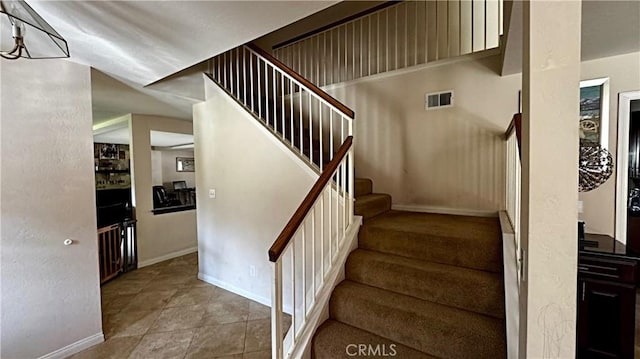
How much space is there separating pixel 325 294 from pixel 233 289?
73.7 inches

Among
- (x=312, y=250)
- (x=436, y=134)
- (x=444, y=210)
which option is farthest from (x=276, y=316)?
(x=436, y=134)

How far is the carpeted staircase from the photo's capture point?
66.1 inches

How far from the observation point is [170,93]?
3.66 metres

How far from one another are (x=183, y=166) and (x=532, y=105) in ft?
29.3

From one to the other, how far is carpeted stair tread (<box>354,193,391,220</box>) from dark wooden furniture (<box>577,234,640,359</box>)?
5.34 ft

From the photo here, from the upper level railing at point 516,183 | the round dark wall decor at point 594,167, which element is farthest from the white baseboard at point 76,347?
the round dark wall decor at point 594,167

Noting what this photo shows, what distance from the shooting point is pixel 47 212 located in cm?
226

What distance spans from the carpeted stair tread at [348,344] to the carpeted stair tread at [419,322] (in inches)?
1.6

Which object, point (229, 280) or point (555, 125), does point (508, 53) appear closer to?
point (555, 125)

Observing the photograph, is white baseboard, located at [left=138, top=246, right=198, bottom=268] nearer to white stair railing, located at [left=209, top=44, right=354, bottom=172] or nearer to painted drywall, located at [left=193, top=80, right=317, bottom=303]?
painted drywall, located at [left=193, top=80, right=317, bottom=303]

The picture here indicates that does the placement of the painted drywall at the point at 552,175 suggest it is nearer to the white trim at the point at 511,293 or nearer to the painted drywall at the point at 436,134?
the white trim at the point at 511,293

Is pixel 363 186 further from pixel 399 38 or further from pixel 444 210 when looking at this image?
pixel 399 38

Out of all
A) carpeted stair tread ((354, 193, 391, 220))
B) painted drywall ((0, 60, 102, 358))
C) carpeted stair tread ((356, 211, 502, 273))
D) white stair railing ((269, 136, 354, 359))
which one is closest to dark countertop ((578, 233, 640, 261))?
carpeted stair tread ((356, 211, 502, 273))

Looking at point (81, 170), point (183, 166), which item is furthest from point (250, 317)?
point (183, 166)
